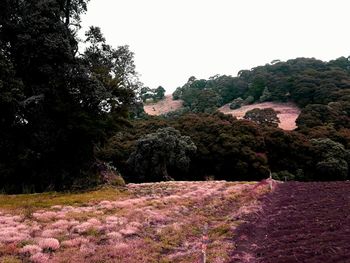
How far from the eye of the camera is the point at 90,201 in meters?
30.2

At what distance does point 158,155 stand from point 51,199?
103 feet

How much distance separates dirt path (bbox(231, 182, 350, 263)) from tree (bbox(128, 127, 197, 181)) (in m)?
29.7

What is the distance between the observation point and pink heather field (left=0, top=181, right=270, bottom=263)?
1703 cm

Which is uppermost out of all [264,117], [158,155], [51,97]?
[264,117]

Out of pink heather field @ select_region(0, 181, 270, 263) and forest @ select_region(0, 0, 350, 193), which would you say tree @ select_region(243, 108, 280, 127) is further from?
pink heather field @ select_region(0, 181, 270, 263)

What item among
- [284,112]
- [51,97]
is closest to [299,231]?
[51,97]

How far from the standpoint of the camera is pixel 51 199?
30.0 meters

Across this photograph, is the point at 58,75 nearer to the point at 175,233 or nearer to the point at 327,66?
the point at 175,233

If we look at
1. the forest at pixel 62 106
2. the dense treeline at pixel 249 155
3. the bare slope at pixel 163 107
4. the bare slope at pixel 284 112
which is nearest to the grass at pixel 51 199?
the forest at pixel 62 106

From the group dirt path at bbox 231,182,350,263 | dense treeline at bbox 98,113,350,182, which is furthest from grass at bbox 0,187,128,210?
dense treeline at bbox 98,113,350,182

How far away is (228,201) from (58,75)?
1772 cm

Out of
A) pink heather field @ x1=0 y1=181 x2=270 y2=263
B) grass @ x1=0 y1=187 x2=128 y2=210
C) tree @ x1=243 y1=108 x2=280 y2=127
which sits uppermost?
tree @ x1=243 y1=108 x2=280 y2=127

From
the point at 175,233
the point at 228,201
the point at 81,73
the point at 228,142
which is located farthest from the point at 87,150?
the point at 228,142

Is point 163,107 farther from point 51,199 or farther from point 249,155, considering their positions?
point 51,199
